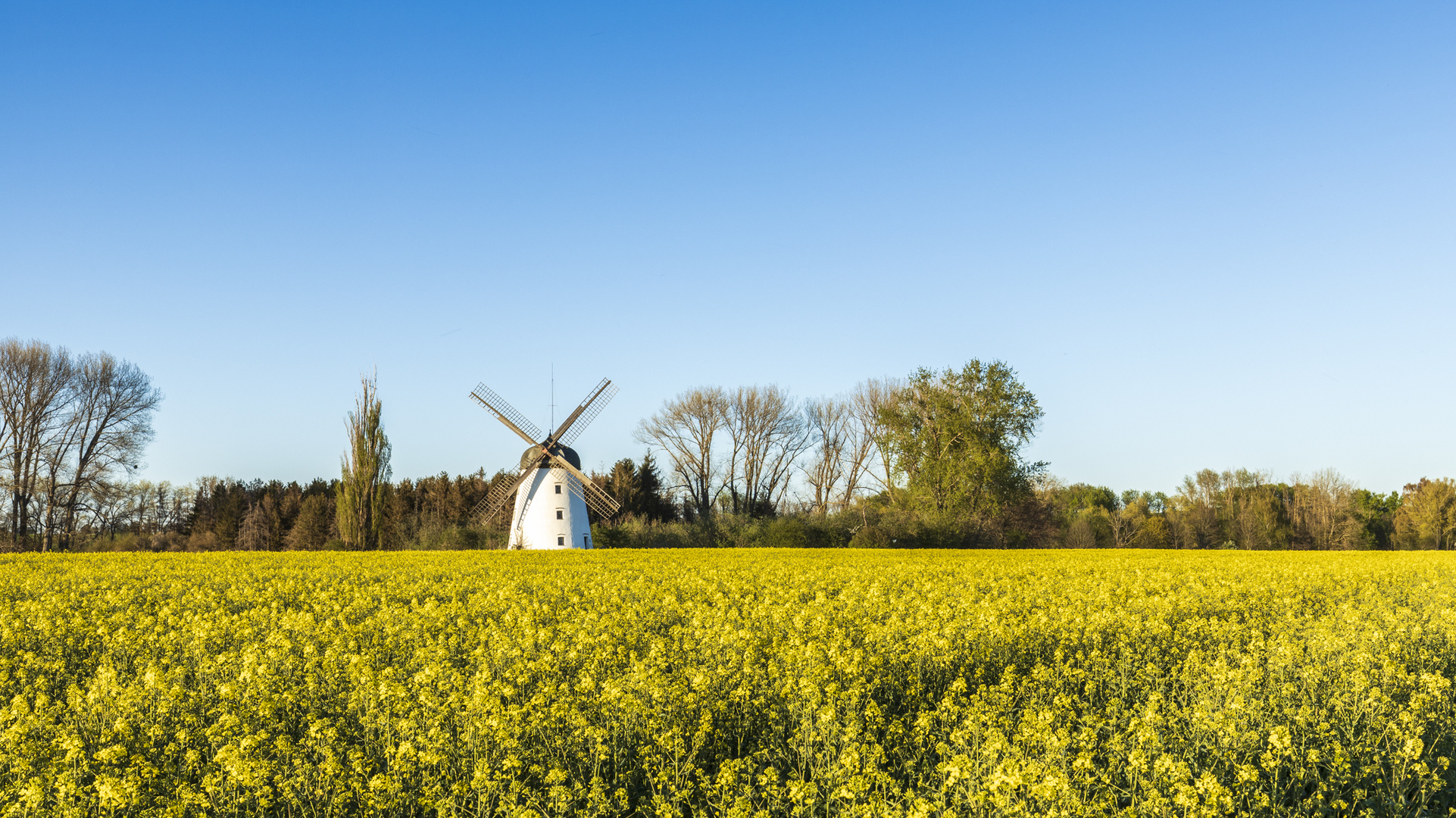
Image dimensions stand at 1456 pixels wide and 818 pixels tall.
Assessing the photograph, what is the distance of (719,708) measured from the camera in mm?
5543

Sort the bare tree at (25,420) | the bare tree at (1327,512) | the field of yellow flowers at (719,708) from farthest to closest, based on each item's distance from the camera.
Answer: the bare tree at (1327,512), the bare tree at (25,420), the field of yellow flowers at (719,708)

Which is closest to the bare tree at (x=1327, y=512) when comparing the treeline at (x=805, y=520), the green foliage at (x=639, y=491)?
the treeline at (x=805, y=520)

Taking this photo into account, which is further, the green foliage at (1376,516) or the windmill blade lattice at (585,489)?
the green foliage at (1376,516)

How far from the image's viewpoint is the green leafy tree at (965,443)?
45.6m

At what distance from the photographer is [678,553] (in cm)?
2773

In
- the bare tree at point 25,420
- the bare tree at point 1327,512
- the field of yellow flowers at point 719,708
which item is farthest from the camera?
the bare tree at point 1327,512

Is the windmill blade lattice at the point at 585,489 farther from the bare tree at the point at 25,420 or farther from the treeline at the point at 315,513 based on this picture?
the bare tree at the point at 25,420

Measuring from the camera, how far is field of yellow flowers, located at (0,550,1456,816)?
412 cm

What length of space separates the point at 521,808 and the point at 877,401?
5415cm

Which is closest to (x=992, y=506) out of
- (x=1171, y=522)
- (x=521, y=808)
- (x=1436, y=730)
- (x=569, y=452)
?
(x=569, y=452)

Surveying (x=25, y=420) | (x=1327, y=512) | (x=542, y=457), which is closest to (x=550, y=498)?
(x=542, y=457)

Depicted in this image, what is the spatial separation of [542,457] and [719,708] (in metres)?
37.3

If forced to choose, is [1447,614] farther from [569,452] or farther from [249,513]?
[249,513]

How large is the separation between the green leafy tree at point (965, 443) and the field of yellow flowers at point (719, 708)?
34615 mm
